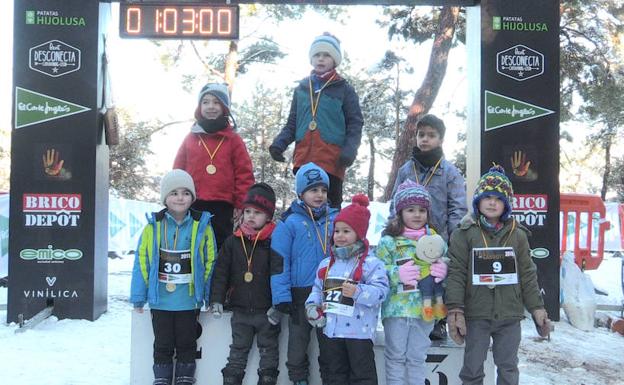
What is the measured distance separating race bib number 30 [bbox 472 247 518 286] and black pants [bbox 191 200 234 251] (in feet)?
5.79

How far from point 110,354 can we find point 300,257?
7.18 feet

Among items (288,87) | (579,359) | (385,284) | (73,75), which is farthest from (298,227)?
(288,87)

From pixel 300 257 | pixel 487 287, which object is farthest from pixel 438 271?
pixel 300 257

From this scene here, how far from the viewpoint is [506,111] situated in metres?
6.27

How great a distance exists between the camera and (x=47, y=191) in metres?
5.95

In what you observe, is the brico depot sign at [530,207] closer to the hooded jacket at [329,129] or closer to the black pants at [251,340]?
the hooded jacket at [329,129]

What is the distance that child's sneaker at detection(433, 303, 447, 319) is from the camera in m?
3.33

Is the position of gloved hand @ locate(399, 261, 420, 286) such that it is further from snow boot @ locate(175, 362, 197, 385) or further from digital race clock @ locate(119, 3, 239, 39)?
digital race clock @ locate(119, 3, 239, 39)

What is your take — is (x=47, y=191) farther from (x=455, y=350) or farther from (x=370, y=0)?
(x=455, y=350)

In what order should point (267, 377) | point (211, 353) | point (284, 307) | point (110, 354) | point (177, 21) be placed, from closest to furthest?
point (284, 307) < point (267, 377) < point (211, 353) < point (110, 354) < point (177, 21)

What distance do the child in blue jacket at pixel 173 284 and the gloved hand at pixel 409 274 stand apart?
1.19 m

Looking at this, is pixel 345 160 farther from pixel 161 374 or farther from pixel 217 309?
pixel 161 374

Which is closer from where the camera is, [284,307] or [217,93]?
[284,307]

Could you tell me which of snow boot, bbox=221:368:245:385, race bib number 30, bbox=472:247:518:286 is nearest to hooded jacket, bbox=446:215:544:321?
race bib number 30, bbox=472:247:518:286
